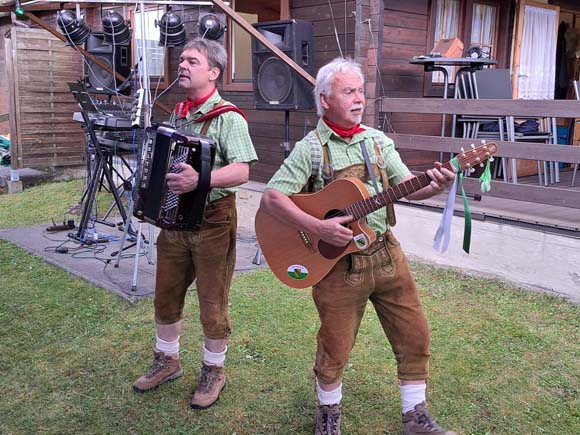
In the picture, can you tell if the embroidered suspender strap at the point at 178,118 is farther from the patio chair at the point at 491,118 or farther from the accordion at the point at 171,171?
the patio chair at the point at 491,118

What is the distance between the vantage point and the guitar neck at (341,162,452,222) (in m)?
2.47

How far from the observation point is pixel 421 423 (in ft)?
9.04

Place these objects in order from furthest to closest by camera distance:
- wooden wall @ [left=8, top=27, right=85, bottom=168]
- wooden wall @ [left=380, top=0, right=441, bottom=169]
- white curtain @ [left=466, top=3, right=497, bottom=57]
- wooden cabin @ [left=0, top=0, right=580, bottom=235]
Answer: wooden wall @ [left=8, top=27, right=85, bottom=168] < white curtain @ [left=466, top=3, right=497, bottom=57] < wooden wall @ [left=380, top=0, right=441, bottom=169] < wooden cabin @ [left=0, top=0, right=580, bottom=235]

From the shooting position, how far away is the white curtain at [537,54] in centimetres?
737

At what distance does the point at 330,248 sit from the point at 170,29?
5280mm

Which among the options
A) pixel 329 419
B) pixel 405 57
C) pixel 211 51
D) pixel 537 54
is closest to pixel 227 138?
pixel 211 51

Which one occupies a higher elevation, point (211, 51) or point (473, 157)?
point (211, 51)

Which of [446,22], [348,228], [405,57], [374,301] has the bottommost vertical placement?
[374,301]

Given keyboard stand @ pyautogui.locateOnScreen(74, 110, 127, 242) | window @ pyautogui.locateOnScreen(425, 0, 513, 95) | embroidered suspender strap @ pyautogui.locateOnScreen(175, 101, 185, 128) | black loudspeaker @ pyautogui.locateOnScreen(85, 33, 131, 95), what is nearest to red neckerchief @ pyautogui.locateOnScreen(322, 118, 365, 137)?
embroidered suspender strap @ pyautogui.locateOnScreen(175, 101, 185, 128)

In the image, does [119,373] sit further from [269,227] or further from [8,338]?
[269,227]

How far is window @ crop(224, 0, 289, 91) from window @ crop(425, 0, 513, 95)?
1.84m

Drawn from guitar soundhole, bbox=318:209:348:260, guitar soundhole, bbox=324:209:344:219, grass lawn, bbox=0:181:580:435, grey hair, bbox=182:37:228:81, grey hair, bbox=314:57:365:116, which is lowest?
grass lawn, bbox=0:181:580:435

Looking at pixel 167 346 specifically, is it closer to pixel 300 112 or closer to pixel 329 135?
pixel 329 135

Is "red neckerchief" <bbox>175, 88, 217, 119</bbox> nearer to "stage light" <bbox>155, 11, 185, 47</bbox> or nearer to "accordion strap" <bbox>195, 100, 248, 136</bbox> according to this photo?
"accordion strap" <bbox>195, 100, 248, 136</bbox>
